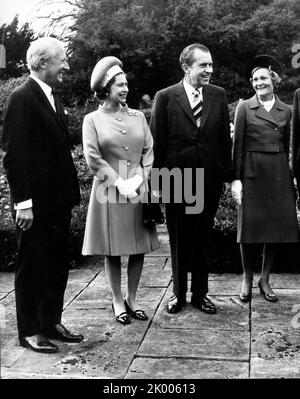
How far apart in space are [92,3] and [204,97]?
615cm

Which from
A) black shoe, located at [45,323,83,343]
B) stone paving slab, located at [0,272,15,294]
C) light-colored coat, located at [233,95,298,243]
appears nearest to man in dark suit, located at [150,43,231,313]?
light-colored coat, located at [233,95,298,243]

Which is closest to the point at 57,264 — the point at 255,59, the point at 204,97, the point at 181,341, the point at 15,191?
the point at 15,191

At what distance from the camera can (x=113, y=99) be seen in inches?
161

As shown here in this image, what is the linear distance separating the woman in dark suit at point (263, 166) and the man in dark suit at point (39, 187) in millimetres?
1446

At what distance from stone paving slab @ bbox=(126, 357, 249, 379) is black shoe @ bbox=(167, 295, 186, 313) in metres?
0.89

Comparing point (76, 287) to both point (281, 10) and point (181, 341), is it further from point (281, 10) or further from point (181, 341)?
point (281, 10)

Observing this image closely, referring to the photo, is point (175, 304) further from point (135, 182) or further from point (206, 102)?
point (206, 102)

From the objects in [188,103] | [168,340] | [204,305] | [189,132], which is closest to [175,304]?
[204,305]

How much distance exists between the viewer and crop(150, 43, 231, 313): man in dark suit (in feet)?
14.0

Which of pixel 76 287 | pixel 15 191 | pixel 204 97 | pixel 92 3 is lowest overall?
pixel 76 287

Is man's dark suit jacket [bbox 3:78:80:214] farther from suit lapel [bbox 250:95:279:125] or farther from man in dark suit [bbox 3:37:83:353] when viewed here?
suit lapel [bbox 250:95:279:125]

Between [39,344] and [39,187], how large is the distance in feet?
3.35

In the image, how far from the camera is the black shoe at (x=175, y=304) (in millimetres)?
4418

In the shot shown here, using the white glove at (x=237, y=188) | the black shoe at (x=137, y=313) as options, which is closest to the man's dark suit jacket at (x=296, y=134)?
the white glove at (x=237, y=188)
